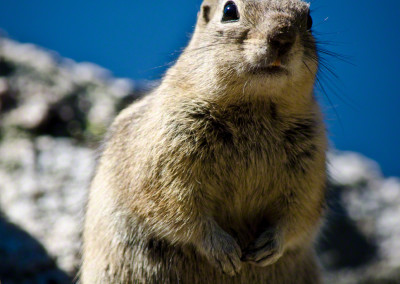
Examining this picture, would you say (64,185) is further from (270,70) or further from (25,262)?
(270,70)

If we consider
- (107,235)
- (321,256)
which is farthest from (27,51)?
(321,256)

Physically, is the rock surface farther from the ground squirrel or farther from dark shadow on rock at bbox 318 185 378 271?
the ground squirrel

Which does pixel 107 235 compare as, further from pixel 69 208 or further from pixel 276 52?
pixel 276 52

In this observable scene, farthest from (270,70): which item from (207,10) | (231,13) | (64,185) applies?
(64,185)

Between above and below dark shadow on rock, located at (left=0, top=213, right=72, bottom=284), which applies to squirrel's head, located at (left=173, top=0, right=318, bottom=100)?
above

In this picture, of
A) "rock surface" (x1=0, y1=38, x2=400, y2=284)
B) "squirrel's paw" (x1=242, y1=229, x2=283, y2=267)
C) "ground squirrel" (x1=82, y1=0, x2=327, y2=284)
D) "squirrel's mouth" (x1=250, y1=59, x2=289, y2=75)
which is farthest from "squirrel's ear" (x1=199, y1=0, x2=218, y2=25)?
"squirrel's paw" (x1=242, y1=229, x2=283, y2=267)
